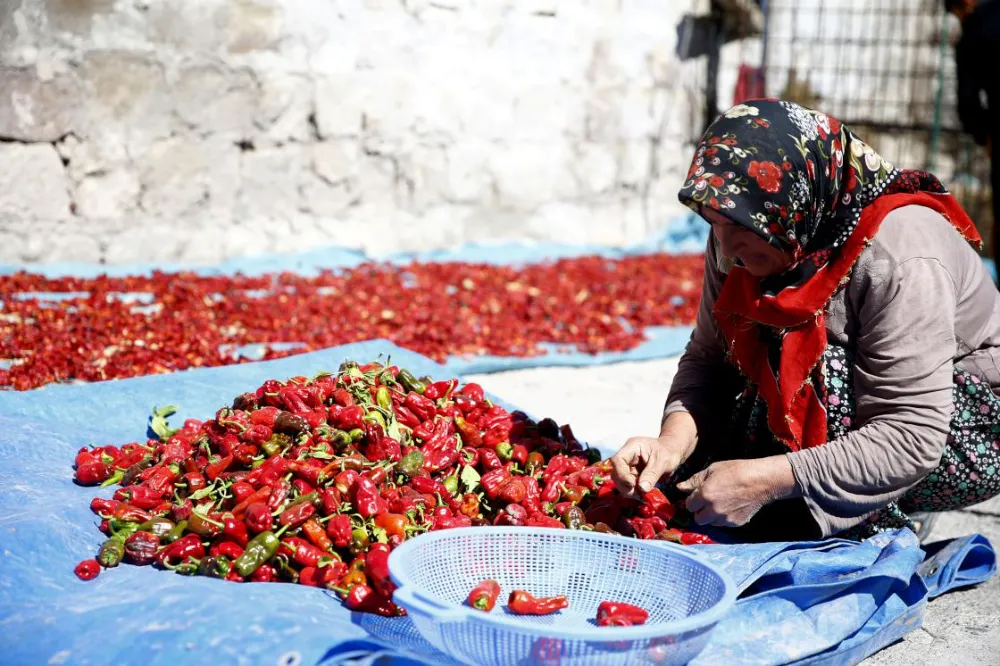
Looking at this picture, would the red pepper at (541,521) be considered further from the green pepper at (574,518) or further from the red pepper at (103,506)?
the red pepper at (103,506)

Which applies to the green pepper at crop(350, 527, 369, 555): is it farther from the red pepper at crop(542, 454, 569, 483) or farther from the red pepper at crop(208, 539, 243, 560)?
the red pepper at crop(542, 454, 569, 483)

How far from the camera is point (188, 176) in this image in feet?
21.7

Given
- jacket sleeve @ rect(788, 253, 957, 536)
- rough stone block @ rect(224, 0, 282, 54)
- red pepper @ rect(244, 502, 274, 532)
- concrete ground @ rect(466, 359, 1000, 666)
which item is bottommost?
concrete ground @ rect(466, 359, 1000, 666)

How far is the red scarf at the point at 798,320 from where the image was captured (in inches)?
95.6

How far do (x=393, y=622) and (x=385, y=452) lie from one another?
68 centimetres

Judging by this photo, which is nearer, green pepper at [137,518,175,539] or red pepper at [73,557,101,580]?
red pepper at [73,557,101,580]

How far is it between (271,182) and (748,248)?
518 cm

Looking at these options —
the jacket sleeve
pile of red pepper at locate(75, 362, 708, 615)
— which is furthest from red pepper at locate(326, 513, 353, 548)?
the jacket sleeve

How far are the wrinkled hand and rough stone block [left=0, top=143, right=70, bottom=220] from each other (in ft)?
16.2

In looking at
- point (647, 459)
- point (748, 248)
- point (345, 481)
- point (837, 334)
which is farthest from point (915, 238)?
point (345, 481)

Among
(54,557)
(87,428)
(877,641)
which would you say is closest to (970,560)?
(877,641)

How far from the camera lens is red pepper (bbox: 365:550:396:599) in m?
2.23

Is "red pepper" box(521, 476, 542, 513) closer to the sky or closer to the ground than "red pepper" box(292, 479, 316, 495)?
closer to the ground

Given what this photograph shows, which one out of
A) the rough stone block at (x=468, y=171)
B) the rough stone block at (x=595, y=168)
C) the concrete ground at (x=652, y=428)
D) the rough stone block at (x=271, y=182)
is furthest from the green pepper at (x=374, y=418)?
the rough stone block at (x=595, y=168)
